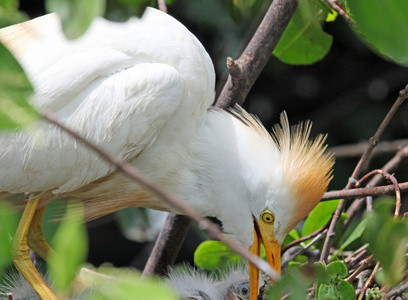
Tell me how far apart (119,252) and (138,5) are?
11.3ft

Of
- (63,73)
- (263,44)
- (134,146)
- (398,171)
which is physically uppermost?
(263,44)

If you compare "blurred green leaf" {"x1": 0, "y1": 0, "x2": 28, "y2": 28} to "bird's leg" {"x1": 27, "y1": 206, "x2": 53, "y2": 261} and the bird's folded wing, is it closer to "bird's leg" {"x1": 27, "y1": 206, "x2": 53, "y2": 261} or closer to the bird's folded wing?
the bird's folded wing

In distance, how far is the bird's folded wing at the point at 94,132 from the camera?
199 cm

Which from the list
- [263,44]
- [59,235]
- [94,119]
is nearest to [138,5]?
[59,235]

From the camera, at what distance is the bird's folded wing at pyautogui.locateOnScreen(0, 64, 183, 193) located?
199 cm

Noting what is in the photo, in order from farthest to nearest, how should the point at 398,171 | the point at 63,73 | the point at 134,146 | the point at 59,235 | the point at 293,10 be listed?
the point at 398,171 < the point at 293,10 < the point at 134,146 < the point at 63,73 < the point at 59,235

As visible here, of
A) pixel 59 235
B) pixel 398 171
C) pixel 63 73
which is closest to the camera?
pixel 59 235

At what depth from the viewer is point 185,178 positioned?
7.61 feet

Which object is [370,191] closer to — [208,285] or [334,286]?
[334,286]

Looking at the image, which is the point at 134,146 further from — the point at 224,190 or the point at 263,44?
the point at 263,44

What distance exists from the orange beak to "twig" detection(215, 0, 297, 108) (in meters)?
0.60

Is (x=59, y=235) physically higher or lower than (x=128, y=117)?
higher

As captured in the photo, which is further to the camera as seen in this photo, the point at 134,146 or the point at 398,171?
the point at 398,171

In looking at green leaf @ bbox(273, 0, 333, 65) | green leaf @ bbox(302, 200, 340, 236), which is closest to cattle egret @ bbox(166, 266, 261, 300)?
green leaf @ bbox(302, 200, 340, 236)
